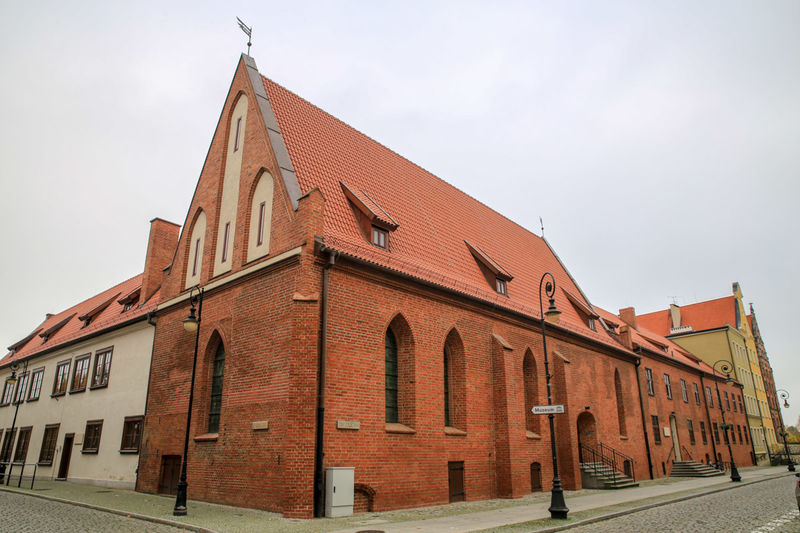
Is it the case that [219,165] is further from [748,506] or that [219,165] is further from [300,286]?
[748,506]

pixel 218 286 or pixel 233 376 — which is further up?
pixel 218 286

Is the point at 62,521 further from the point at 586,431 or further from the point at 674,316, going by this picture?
the point at 674,316

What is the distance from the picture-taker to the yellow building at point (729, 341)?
1975 inches

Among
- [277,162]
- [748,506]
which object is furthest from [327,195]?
[748,506]

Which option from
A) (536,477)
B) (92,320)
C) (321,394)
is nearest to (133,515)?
(321,394)

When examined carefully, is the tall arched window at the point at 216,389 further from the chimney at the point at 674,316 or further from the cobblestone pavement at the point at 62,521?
the chimney at the point at 674,316

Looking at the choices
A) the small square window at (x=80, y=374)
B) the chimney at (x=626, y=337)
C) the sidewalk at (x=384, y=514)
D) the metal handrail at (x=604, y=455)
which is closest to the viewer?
the sidewalk at (x=384, y=514)

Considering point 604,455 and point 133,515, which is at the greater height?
point 604,455

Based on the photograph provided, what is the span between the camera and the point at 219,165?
18.7m

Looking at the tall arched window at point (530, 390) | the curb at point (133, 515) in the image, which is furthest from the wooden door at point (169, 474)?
the tall arched window at point (530, 390)

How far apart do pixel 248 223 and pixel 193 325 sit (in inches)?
164

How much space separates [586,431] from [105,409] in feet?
64.9

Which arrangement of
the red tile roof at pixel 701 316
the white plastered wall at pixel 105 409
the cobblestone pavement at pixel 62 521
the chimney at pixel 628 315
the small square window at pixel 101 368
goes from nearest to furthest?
the cobblestone pavement at pixel 62 521, the white plastered wall at pixel 105 409, the small square window at pixel 101 368, the chimney at pixel 628 315, the red tile roof at pixel 701 316

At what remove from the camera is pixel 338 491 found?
12430 millimetres
